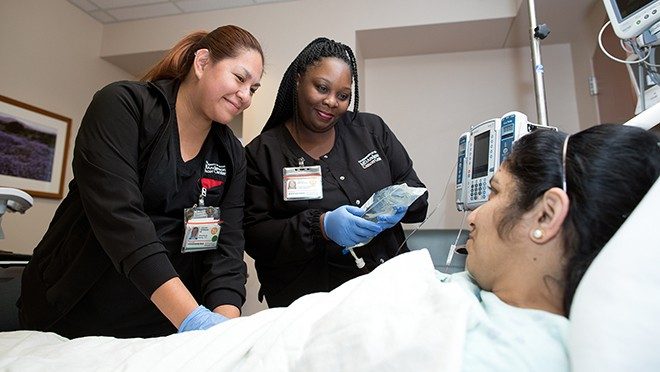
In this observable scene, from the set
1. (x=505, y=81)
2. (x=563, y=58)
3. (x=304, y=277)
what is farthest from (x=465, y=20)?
(x=304, y=277)

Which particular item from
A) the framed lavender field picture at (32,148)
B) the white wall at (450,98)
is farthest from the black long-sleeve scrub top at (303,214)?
the framed lavender field picture at (32,148)

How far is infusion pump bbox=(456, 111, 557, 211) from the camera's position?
1451mm

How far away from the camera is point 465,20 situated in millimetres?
2814

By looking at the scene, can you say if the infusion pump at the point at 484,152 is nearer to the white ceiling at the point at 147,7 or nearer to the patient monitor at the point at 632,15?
the patient monitor at the point at 632,15

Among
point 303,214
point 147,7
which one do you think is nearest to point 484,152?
point 303,214

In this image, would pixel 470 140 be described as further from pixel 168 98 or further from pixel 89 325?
pixel 89 325

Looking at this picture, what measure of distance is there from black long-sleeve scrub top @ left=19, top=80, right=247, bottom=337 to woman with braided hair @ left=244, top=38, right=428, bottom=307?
20 centimetres

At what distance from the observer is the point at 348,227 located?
1.33 m

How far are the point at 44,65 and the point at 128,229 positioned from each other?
2.64m

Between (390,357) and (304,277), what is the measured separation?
0.98 meters

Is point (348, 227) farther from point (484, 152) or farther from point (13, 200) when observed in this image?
point (13, 200)

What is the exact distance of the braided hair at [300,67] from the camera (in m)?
1.60

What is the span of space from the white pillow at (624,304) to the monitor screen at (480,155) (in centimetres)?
104

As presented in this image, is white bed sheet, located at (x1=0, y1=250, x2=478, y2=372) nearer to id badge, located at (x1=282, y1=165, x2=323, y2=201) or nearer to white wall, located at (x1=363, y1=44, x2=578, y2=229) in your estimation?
id badge, located at (x1=282, y1=165, x2=323, y2=201)
